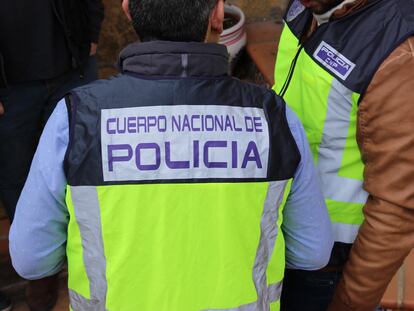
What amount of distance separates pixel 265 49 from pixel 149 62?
2654mm

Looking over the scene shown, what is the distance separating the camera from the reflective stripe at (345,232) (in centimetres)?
161

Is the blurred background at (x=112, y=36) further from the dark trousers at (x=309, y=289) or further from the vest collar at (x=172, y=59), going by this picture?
the vest collar at (x=172, y=59)

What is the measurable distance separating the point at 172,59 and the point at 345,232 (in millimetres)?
815

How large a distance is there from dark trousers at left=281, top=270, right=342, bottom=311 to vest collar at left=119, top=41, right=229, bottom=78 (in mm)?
902

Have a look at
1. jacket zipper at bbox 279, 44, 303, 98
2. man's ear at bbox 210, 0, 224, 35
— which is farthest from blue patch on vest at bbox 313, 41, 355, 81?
man's ear at bbox 210, 0, 224, 35

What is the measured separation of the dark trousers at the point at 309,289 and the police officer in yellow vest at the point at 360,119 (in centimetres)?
9

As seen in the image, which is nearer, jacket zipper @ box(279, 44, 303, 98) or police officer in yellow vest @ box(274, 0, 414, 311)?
police officer in yellow vest @ box(274, 0, 414, 311)

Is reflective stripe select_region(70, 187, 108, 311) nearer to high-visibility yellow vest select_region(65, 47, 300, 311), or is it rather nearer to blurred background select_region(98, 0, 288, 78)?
high-visibility yellow vest select_region(65, 47, 300, 311)

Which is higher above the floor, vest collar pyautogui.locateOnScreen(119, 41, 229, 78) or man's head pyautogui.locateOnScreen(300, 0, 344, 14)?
man's head pyautogui.locateOnScreen(300, 0, 344, 14)

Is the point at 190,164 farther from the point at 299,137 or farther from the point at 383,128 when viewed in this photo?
the point at 383,128

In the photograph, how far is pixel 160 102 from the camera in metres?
1.17

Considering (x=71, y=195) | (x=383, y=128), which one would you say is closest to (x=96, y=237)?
(x=71, y=195)

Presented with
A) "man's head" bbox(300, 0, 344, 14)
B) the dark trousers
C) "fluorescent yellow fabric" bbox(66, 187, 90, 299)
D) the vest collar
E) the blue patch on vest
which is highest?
"man's head" bbox(300, 0, 344, 14)

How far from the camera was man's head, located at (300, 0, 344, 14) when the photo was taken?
1437mm
